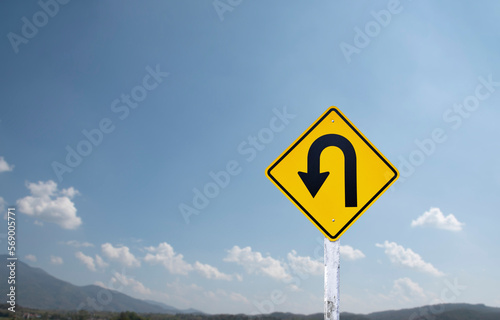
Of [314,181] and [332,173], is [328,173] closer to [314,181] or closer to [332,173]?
[332,173]

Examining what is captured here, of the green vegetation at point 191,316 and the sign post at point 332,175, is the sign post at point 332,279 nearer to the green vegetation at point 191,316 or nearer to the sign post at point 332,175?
the sign post at point 332,175

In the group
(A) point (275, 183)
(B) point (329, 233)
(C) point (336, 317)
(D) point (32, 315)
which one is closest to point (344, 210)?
(B) point (329, 233)

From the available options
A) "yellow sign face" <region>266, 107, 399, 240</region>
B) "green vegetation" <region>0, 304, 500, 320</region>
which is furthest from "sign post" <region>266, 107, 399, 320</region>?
"green vegetation" <region>0, 304, 500, 320</region>

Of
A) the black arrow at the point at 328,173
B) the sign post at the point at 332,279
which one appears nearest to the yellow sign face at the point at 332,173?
the black arrow at the point at 328,173

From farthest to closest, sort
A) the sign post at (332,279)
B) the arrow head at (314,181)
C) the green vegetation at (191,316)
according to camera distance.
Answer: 1. the green vegetation at (191,316)
2. the arrow head at (314,181)
3. the sign post at (332,279)

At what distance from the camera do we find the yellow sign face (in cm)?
486

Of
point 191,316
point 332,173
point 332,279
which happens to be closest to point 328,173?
point 332,173

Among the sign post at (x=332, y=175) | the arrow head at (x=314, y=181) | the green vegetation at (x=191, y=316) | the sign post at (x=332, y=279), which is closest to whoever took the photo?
the sign post at (x=332, y=279)

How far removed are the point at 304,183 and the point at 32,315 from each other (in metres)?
178

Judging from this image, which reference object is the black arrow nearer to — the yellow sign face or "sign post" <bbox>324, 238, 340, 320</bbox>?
the yellow sign face

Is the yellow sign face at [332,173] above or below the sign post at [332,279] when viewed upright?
above

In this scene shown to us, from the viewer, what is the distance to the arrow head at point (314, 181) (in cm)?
499

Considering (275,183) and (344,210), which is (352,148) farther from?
(275,183)

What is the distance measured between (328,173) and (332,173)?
57mm
